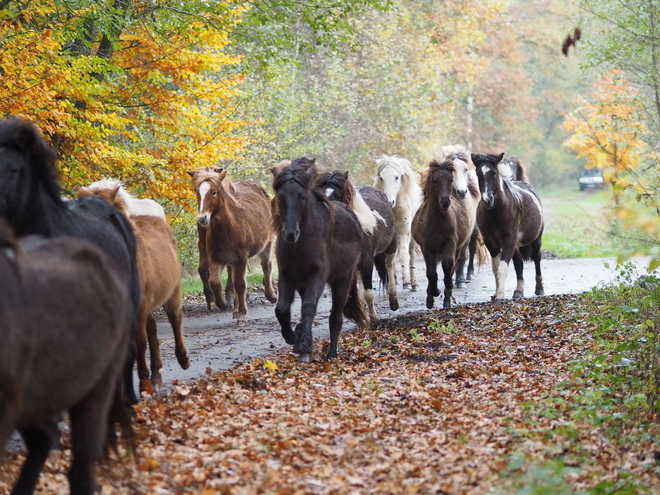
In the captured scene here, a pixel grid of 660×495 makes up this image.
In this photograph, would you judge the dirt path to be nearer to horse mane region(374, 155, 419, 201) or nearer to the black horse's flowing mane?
horse mane region(374, 155, 419, 201)

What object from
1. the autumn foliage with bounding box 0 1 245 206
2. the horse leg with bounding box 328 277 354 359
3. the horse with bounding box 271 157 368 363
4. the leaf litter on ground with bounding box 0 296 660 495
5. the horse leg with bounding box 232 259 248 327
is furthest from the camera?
the horse leg with bounding box 232 259 248 327

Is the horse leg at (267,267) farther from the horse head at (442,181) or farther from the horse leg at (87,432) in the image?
the horse leg at (87,432)

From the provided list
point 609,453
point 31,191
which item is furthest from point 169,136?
point 609,453

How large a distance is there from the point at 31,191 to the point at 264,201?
1043 cm

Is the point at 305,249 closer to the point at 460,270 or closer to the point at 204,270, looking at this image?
the point at 204,270

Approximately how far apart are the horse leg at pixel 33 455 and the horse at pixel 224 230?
8.63m

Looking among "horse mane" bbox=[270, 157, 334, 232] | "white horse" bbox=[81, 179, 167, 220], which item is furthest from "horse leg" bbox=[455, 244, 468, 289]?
"white horse" bbox=[81, 179, 167, 220]

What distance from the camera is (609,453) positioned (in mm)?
5996

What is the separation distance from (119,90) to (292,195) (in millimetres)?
6205

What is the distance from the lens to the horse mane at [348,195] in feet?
39.2

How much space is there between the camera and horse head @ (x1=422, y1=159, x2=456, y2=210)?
1441cm

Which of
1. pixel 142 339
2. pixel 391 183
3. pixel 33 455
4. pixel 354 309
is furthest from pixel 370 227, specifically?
pixel 33 455

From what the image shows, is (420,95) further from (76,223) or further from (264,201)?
(76,223)

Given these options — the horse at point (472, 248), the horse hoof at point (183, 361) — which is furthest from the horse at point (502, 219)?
the horse hoof at point (183, 361)
